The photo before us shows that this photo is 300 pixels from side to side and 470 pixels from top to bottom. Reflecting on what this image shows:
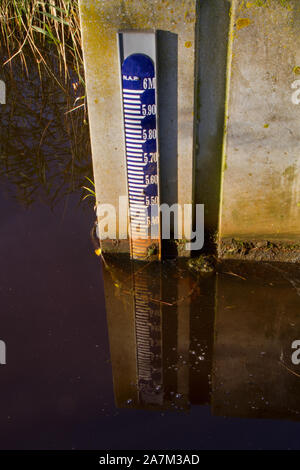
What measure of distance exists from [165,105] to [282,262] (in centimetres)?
135

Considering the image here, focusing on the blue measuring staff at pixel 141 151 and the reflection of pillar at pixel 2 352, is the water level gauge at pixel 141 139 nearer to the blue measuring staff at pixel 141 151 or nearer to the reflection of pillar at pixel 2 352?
the blue measuring staff at pixel 141 151

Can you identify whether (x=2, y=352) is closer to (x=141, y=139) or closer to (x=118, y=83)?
(x=141, y=139)

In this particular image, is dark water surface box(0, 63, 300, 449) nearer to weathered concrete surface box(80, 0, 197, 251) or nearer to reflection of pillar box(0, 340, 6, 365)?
reflection of pillar box(0, 340, 6, 365)

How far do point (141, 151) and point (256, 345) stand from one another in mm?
1326

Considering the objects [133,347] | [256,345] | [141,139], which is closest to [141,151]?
[141,139]

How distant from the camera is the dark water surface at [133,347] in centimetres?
238

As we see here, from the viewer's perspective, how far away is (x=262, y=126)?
9.54 feet

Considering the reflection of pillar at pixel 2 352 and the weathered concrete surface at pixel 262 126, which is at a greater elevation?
the weathered concrete surface at pixel 262 126

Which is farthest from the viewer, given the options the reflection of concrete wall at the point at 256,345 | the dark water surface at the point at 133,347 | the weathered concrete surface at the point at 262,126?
the weathered concrete surface at the point at 262,126

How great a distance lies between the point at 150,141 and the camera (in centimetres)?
289

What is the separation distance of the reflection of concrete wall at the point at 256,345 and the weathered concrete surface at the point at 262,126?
14.0 inches

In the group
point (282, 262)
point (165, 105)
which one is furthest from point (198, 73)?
point (282, 262)

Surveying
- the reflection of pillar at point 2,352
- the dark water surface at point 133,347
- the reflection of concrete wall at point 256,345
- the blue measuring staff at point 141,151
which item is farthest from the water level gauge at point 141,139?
the reflection of pillar at point 2,352
